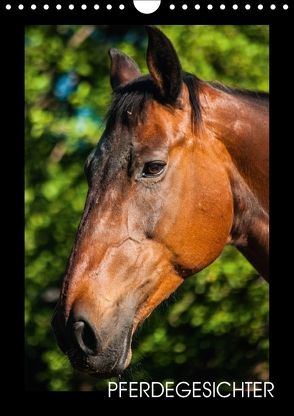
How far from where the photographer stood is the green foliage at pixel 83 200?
544cm

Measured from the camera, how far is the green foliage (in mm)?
5441

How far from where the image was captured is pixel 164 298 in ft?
9.34

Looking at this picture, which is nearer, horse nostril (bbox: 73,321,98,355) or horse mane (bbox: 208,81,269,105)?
horse nostril (bbox: 73,321,98,355)

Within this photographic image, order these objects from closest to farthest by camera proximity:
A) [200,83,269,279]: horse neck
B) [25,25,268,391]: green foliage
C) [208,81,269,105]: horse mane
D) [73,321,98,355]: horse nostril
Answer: [73,321,98,355]: horse nostril < [200,83,269,279]: horse neck < [208,81,269,105]: horse mane < [25,25,268,391]: green foliage

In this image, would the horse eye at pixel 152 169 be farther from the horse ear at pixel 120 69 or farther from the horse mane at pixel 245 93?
the horse ear at pixel 120 69

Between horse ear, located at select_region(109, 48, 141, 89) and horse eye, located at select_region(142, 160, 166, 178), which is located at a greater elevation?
horse ear, located at select_region(109, 48, 141, 89)

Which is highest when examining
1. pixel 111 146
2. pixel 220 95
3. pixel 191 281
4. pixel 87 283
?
pixel 220 95

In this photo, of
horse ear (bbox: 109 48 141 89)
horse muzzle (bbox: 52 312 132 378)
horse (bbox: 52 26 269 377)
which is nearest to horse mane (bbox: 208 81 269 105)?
horse (bbox: 52 26 269 377)

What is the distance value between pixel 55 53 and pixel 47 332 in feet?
7.63

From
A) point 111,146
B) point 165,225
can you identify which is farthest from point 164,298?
point 111,146

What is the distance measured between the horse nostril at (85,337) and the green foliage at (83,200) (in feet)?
9.53

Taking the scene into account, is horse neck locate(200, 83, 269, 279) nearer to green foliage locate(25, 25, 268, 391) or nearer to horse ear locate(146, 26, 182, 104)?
horse ear locate(146, 26, 182, 104)

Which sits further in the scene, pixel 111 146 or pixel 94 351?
pixel 111 146
